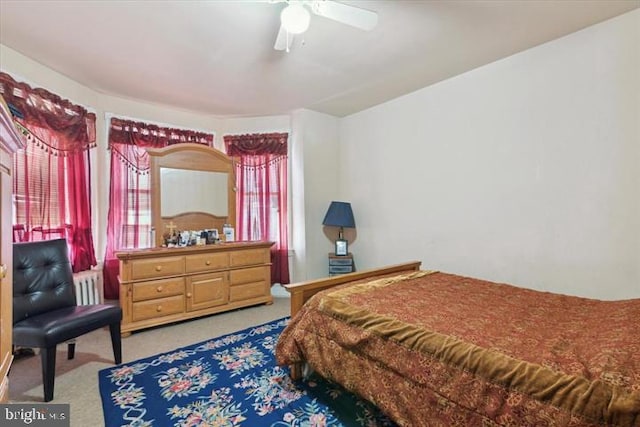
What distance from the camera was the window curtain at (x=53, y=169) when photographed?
8.02 feet

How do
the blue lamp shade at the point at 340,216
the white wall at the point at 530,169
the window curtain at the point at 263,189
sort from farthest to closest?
the window curtain at the point at 263,189
the blue lamp shade at the point at 340,216
the white wall at the point at 530,169

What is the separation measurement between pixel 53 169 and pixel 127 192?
72 centimetres

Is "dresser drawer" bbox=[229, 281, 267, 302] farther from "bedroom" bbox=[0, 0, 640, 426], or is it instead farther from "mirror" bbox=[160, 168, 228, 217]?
"mirror" bbox=[160, 168, 228, 217]

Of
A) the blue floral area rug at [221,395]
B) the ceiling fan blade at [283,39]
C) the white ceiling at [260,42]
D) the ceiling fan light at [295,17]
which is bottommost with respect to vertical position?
the blue floral area rug at [221,395]

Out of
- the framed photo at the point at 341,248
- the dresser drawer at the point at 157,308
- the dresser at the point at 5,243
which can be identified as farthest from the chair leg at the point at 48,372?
the framed photo at the point at 341,248

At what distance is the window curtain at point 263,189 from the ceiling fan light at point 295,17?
2.37 m

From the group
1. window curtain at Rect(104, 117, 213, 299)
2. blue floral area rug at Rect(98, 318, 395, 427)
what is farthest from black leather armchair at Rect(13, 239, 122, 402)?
window curtain at Rect(104, 117, 213, 299)

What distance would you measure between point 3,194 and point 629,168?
3362mm

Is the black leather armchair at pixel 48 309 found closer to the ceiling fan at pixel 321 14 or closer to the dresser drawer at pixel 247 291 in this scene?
the dresser drawer at pixel 247 291

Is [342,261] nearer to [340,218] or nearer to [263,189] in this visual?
[340,218]

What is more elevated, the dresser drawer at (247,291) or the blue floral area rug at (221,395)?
the dresser drawer at (247,291)

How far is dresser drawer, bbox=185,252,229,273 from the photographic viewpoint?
3.19 meters

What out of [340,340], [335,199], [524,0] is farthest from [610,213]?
[335,199]

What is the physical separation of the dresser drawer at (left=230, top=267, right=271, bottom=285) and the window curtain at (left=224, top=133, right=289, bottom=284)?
328mm
